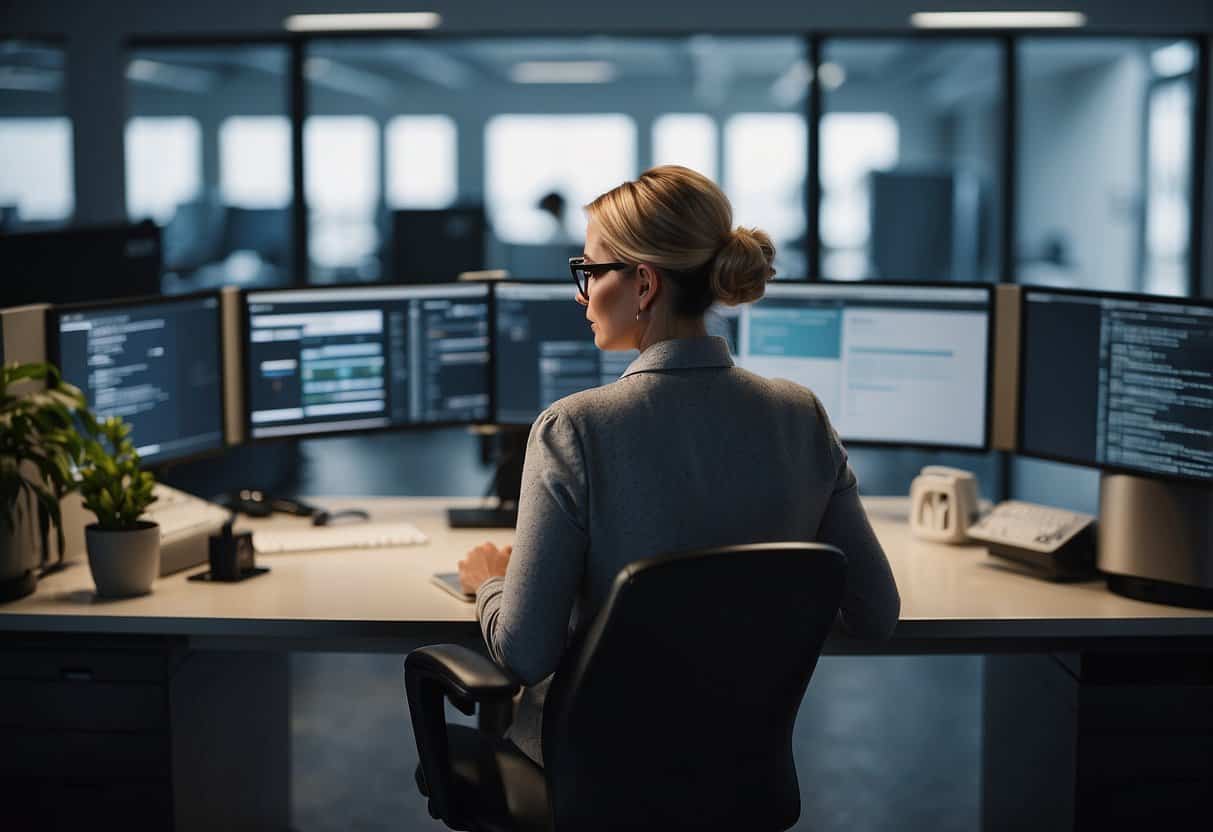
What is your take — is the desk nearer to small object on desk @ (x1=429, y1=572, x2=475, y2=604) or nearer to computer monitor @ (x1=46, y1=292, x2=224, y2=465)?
small object on desk @ (x1=429, y1=572, x2=475, y2=604)

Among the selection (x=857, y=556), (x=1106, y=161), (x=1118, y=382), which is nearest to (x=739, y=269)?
(x=857, y=556)

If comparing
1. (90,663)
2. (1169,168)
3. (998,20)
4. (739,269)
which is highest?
(998,20)

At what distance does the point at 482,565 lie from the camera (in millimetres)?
2234

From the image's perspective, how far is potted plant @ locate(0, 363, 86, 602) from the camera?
7.44ft

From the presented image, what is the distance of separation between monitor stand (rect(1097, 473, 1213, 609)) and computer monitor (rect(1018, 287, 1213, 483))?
0.04 meters

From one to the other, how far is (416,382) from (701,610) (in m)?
1.58

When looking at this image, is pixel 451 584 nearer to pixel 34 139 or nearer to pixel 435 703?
pixel 435 703

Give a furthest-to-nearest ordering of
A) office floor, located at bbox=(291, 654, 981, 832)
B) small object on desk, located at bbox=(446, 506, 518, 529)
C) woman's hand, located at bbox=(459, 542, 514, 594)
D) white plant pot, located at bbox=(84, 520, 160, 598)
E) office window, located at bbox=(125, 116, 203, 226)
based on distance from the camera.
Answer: office window, located at bbox=(125, 116, 203, 226)
office floor, located at bbox=(291, 654, 981, 832)
small object on desk, located at bbox=(446, 506, 518, 529)
white plant pot, located at bbox=(84, 520, 160, 598)
woman's hand, located at bbox=(459, 542, 514, 594)

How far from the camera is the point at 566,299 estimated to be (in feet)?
9.80

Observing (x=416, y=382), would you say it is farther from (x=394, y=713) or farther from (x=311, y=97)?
(x=311, y=97)

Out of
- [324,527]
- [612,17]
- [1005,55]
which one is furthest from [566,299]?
[1005,55]

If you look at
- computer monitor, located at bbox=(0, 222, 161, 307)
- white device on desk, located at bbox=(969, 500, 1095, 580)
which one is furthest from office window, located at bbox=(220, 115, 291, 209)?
white device on desk, located at bbox=(969, 500, 1095, 580)

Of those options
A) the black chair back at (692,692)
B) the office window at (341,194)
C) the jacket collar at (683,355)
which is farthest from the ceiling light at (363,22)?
the black chair back at (692,692)

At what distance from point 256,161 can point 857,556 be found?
4567 mm
